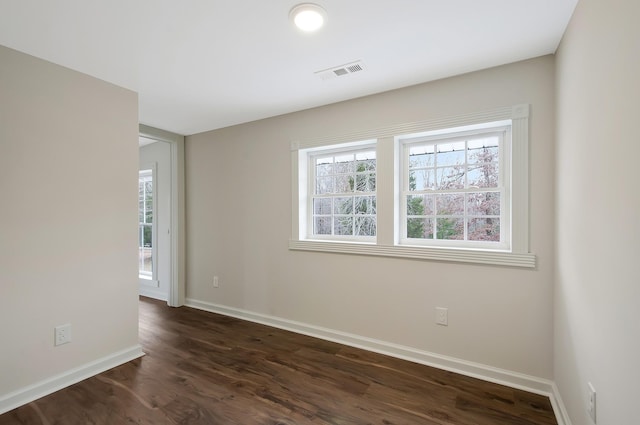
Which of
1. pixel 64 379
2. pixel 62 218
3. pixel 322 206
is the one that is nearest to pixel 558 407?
pixel 322 206

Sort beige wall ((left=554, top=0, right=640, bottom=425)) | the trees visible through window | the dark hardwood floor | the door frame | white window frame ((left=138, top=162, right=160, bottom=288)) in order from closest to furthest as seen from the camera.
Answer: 1. beige wall ((left=554, top=0, right=640, bottom=425))
2. the dark hardwood floor
3. the door frame
4. white window frame ((left=138, top=162, right=160, bottom=288))
5. the trees visible through window

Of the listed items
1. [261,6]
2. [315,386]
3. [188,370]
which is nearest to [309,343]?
[315,386]

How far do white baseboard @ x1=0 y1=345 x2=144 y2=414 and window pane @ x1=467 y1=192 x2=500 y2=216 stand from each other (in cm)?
313

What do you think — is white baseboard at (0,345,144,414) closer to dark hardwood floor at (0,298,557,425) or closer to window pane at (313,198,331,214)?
dark hardwood floor at (0,298,557,425)

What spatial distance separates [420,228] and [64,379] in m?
3.01

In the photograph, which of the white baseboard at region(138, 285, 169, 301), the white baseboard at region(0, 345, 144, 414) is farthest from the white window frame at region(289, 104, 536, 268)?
the white baseboard at region(138, 285, 169, 301)

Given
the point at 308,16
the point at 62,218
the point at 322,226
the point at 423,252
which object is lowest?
the point at 423,252

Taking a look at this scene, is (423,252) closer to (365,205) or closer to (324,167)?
(365,205)

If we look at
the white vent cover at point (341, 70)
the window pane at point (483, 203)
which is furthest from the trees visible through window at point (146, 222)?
the window pane at point (483, 203)

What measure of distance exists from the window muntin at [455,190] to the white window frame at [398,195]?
10 cm

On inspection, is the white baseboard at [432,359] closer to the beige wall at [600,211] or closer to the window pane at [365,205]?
the beige wall at [600,211]

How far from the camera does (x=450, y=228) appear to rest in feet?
8.38

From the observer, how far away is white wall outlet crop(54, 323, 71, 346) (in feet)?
7.12

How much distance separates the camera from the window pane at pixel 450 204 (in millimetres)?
2512
